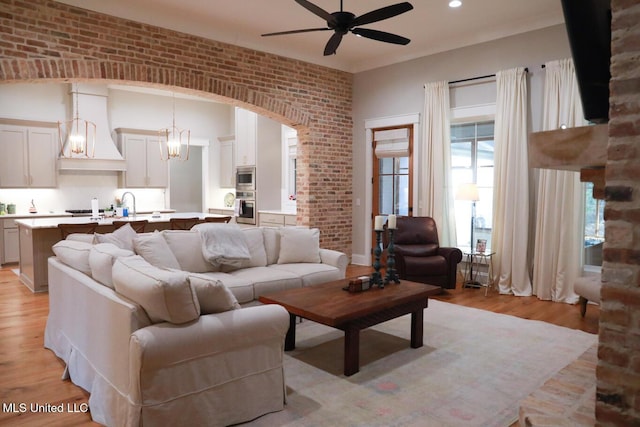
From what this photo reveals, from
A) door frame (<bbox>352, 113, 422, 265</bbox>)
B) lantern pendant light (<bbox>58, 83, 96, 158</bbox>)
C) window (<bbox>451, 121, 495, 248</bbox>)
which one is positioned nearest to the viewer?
window (<bbox>451, 121, 495, 248</bbox>)

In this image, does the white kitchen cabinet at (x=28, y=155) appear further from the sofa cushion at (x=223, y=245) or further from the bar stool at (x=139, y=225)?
the sofa cushion at (x=223, y=245)

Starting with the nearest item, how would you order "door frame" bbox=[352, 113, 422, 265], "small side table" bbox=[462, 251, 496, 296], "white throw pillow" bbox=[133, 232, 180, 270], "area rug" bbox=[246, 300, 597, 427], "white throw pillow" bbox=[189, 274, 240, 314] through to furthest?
1. "white throw pillow" bbox=[189, 274, 240, 314]
2. "area rug" bbox=[246, 300, 597, 427]
3. "white throw pillow" bbox=[133, 232, 180, 270]
4. "small side table" bbox=[462, 251, 496, 296]
5. "door frame" bbox=[352, 113, 422, 265]

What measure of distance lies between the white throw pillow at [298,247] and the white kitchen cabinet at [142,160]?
532cm

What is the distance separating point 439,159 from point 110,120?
6581mm

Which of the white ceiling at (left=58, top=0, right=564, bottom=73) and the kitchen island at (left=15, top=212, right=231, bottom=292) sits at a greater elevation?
the white ceiling at (left=58, top=0, right=564, bottom=73)

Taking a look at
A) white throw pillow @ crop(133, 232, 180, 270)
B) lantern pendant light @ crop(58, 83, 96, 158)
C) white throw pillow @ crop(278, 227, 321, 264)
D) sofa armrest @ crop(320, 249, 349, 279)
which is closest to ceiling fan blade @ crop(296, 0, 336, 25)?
white throw pillow @ crop(278, 227, 321, 264)

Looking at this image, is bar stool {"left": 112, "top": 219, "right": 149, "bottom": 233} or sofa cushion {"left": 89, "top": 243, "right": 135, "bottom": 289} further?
bar stool {"left": 112, "top": 219, "right": 149, "bottom": 233}

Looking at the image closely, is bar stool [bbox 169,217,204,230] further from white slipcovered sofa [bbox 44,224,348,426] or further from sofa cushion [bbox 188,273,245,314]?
sofa cushion [bbox 188,273,245,314]

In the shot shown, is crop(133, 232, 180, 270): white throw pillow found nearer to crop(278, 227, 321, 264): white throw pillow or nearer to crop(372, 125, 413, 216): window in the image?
crop(278, 227, 321, 264): white throw pillow

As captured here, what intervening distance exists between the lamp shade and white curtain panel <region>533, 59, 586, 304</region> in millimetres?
754

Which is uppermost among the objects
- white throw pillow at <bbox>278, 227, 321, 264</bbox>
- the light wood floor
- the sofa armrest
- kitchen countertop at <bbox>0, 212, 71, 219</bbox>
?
kitchen countertop at <bbox>0, 212, 71, 219</bbox>

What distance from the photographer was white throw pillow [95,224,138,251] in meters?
3.75

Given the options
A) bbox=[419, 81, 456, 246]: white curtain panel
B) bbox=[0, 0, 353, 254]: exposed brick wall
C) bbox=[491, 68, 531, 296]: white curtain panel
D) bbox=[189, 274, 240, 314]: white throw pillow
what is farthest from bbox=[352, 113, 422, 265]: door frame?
bbox=[189, 274, 240, 314]: white throw pillow

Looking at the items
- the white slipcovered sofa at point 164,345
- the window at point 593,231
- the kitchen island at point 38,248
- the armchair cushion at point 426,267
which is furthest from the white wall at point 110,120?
the window at point 593,231
